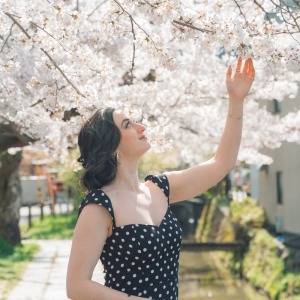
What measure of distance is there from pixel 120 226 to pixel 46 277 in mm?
10258

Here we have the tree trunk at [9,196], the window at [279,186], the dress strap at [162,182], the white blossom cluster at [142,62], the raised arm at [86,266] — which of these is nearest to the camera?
the raised arm at [86,266]

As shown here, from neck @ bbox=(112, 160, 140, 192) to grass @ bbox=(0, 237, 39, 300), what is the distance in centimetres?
777

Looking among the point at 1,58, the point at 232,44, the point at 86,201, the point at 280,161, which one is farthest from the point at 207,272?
the point at 86,201

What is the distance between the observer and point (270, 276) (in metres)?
15.3

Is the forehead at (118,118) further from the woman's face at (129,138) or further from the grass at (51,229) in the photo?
the grass at (51,229)

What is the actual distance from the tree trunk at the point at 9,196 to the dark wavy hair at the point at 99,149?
Result: 1460cm

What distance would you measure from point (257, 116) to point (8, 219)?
6459 millimetres

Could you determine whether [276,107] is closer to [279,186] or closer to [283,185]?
[283,185]

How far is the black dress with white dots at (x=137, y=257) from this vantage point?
A: 9.03ft

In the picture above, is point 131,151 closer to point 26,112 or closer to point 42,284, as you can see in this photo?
point 26,112

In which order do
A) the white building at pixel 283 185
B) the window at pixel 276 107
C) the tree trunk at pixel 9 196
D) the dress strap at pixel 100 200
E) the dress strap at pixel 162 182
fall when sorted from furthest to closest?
the window at pixel 276 107 < the white building at pixel 283 185 < the tree trunk at pixel 9 196 < the dress strap at pixel 162 182 < the dress strap at pixel 100 200

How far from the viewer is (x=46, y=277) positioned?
12.7m

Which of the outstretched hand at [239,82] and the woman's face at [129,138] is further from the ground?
the outstretched hand at [239,82]

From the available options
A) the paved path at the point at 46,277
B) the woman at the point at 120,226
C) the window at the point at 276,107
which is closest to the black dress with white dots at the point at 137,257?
the woman at the point at 120,226
